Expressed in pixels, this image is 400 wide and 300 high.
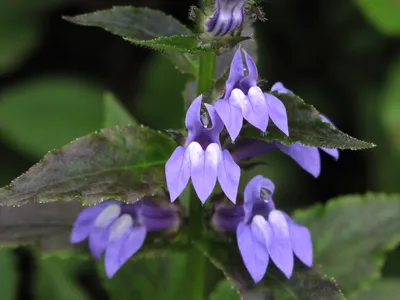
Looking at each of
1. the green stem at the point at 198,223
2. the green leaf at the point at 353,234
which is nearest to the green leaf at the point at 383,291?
the green leaf at the point at 353,234

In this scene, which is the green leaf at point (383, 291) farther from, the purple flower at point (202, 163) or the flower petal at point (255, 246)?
the purple flower at point (202, 163)

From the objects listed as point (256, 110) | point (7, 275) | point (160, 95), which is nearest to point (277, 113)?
point (256, 110)

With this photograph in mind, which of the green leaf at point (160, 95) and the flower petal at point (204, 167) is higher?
the flower petal at point (204, 167)

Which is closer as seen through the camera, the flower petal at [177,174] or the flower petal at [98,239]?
the flower petal at [177,174]

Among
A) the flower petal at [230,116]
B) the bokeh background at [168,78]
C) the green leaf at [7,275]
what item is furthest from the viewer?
the bokeh background at [168,78]

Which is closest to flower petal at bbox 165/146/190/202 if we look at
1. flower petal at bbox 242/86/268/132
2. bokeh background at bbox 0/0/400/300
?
flower petal at bbox 242/86/268/132

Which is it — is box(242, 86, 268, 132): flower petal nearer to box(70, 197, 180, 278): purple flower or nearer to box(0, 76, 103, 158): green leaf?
box(70, 197, 180, 278): purple flower

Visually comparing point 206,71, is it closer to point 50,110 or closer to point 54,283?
point 54,283

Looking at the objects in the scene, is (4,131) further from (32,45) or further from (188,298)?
(188,298)
